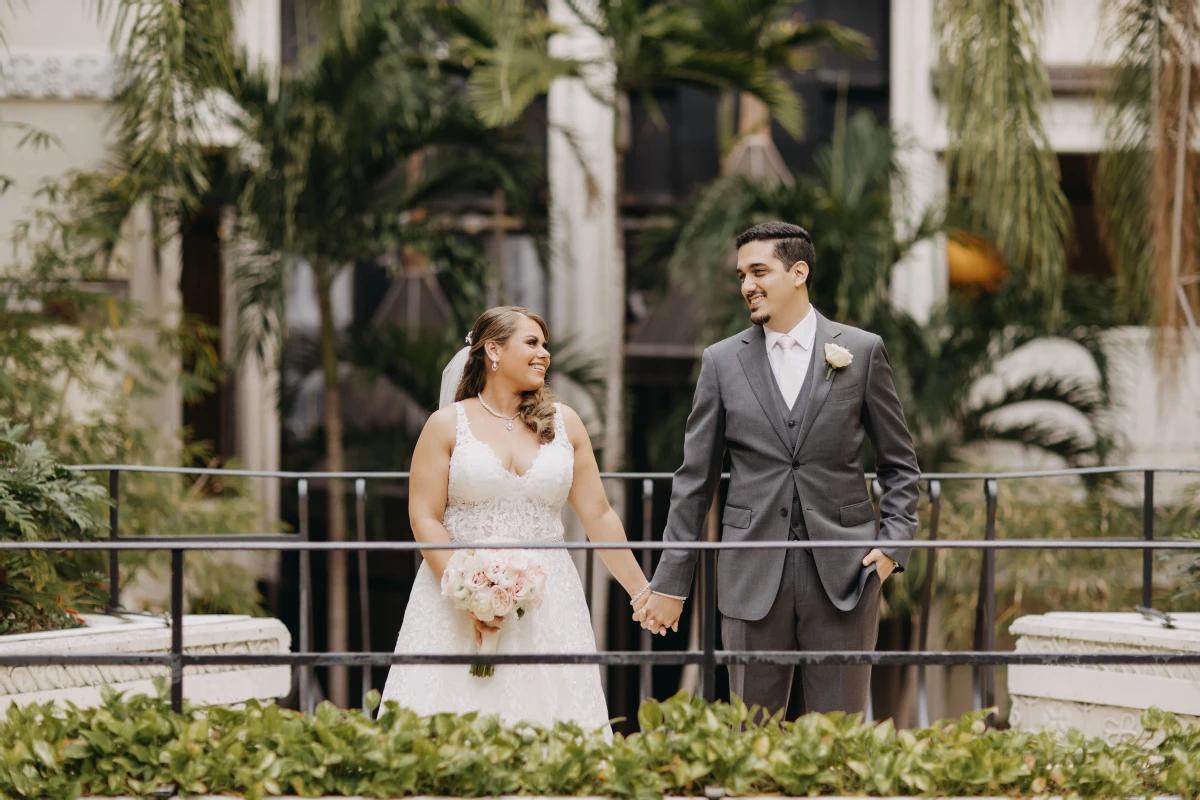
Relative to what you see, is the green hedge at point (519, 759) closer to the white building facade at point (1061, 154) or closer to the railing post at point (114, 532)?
the railing post at point (114, 532)

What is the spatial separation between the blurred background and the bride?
230 centimetres

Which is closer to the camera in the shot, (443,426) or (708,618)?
(708,618)

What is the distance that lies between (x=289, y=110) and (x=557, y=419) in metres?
4.80

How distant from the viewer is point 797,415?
13.6 ft

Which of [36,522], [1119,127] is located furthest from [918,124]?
[36,522]

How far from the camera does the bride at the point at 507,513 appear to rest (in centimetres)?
453

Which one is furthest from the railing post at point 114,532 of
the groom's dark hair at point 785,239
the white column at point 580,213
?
the white column at point 580,213

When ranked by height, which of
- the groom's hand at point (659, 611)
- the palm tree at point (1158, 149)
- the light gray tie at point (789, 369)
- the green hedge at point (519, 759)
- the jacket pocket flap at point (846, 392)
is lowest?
the green hedge at point (519, 759)

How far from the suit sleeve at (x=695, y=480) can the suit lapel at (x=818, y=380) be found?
0.29 metres

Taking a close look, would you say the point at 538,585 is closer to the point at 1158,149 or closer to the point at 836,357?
the point at 836,357

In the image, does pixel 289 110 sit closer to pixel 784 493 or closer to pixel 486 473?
pixel 486 473

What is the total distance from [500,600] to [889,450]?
54.1 inches

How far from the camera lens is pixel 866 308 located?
817 cm

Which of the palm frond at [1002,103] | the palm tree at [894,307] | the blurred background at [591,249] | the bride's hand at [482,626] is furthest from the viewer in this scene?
the palm tree at [894,307]
